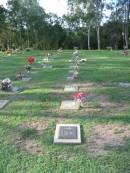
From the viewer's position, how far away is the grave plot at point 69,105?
587 cm

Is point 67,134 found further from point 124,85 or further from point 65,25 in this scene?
point 65,25

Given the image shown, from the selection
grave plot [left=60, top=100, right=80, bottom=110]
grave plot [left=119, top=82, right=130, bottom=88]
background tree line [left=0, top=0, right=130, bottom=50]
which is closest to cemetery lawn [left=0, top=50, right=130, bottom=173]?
grave plot [left=60, top=100, right=80, bottom=110]

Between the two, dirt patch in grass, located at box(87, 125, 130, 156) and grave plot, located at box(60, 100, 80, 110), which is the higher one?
grave plot, located at box(60, 100, 80, 110)

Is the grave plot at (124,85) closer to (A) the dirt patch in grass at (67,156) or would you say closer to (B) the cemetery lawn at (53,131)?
(B) the cemetery lawn at (53,131)

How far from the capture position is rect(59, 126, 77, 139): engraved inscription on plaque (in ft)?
14.6

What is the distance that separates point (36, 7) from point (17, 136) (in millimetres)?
42510

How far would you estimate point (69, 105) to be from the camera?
607 centimetres

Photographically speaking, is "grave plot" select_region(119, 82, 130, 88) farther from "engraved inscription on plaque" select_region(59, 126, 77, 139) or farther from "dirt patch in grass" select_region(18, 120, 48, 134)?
"engraved inscription on plaque" select_region(59, 126, 77, 139)

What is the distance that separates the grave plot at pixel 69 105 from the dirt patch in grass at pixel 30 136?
2.65 ft

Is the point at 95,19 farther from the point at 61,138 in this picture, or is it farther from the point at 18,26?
the point at 61,138

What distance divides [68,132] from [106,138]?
50cm

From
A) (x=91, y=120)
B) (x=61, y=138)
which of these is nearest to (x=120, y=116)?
(x=91, y=120)

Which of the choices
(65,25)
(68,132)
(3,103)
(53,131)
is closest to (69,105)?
(3,103)

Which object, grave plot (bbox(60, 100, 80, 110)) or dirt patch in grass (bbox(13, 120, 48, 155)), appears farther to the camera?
grave plot (bbox(60, 100, 80, 110))
